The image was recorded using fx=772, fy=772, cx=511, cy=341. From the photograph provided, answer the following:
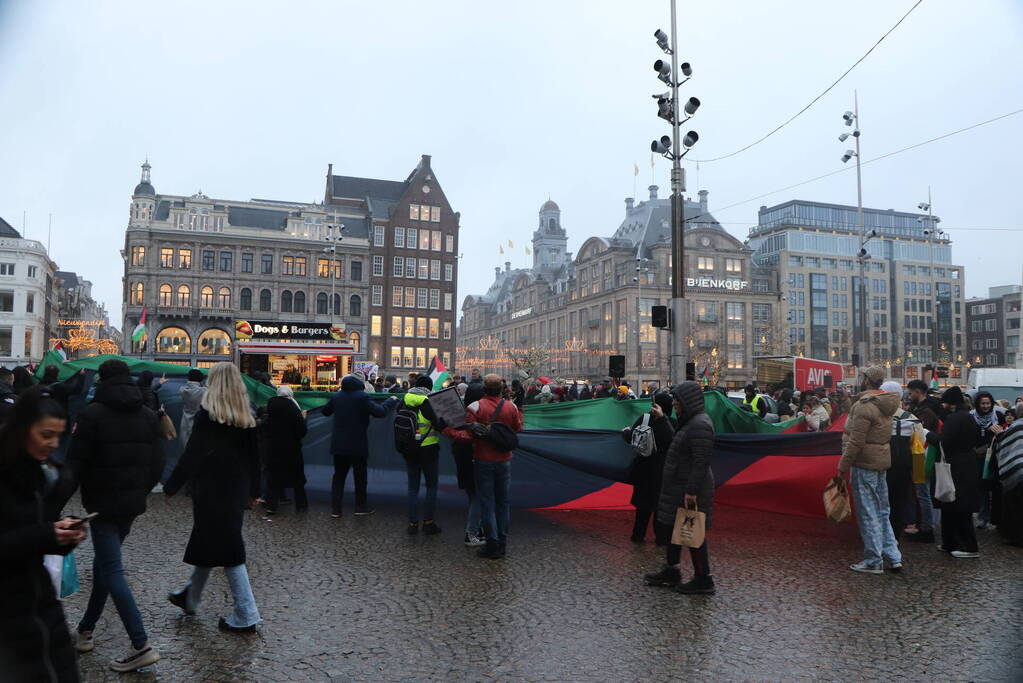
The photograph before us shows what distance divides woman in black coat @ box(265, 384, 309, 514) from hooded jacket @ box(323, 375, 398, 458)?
1.83 feet

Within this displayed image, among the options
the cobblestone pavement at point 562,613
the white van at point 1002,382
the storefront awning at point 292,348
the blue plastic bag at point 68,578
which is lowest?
the cobblestone pavement at point 562,613

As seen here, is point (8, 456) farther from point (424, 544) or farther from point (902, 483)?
point (902, 483)

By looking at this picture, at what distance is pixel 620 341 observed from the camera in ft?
321

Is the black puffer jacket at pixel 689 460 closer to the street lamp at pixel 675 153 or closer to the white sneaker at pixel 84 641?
the white sneaker at pixel 84 641

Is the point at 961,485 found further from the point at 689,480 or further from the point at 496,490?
the point at 496,490

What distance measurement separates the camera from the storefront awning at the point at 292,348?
24955mm

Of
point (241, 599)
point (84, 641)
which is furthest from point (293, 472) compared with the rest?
point (84, 641)

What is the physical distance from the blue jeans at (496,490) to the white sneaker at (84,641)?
4.15 metres

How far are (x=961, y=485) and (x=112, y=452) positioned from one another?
9.12 m

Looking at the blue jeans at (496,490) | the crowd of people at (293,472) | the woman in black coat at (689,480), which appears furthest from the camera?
the blue jeans at (496,490)

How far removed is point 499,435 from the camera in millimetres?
8664

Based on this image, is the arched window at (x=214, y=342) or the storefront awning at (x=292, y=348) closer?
the storefront awning at (x=292, y=348)

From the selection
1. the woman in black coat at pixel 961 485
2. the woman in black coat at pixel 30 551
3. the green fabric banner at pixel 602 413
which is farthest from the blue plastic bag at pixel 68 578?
the woman in black coat at pixel 961 485

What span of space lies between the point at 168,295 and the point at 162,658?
68.7 metres
